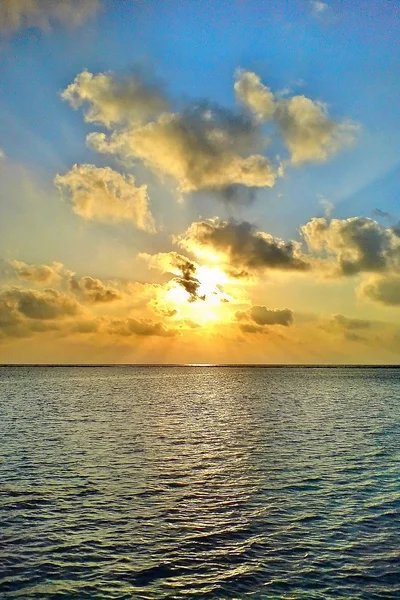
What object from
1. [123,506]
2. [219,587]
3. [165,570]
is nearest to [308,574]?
[219,587]

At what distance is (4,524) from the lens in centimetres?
2527

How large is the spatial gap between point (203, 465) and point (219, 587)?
21973mm

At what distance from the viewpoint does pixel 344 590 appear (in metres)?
18.3

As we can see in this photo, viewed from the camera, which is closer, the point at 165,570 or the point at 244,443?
the point at 165,570

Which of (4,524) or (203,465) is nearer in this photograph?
(4,524)

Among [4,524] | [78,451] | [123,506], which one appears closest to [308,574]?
[123,506]

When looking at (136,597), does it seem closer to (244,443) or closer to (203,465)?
(203,465)

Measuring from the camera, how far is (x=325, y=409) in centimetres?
9062

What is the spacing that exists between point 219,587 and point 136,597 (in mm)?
3118

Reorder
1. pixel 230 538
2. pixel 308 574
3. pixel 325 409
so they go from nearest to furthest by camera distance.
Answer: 1. pixel 308 574
2. pixel 230 538
3. pixel 325 409

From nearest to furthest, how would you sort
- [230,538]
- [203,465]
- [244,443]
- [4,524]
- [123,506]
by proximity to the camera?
[230,538] < [4,524] < [123,506] < [203,465] < [244,443]

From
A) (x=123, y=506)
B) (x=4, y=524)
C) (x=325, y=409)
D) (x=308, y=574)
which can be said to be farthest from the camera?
(x=325, y=409)

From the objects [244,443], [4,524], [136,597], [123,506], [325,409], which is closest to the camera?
[136,597]

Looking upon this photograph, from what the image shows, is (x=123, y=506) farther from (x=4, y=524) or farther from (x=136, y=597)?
(x=136, y=597)
